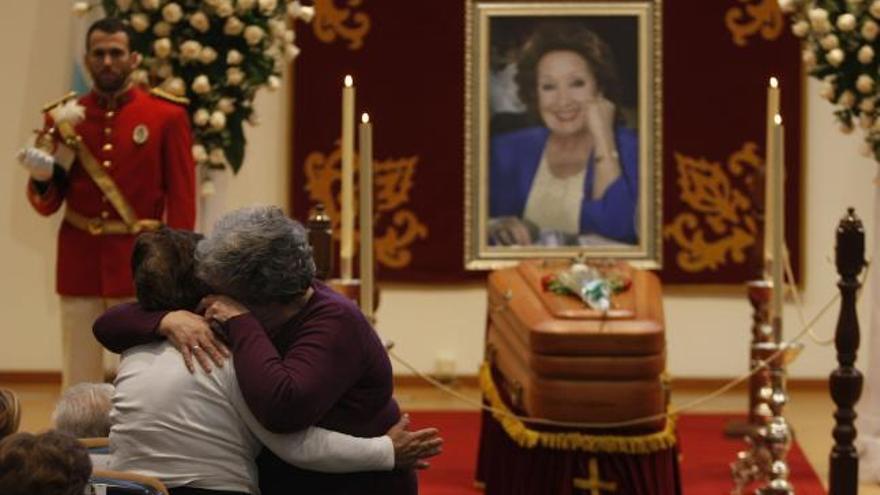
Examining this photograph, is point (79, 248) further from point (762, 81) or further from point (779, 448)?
point (762, 81)

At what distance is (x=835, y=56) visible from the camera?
7324 millimetres

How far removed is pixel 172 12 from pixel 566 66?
2.87 meters

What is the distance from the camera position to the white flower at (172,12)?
298 inches

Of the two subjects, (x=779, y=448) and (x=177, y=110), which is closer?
(x=779, y=448)

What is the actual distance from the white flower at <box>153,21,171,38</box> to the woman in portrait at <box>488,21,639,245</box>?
2.68m

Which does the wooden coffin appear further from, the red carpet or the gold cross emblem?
the red carpet

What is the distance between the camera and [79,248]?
7.19m

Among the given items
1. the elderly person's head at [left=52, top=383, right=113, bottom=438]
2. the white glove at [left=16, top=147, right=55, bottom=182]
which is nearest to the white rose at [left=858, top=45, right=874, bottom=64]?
the white glove at [left=16, top=147, right=55, bottom=182]

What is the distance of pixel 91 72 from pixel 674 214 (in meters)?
3.71

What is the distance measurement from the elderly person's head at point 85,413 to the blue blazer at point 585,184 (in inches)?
219

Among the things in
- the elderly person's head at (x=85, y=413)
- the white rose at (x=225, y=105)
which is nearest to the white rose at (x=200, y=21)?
the white rose at (x=225, y=105)

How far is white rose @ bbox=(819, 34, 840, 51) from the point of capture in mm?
7348

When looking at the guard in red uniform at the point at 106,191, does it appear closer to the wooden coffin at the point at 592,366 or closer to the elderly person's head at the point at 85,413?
the wooden coffin at the point at 592,366

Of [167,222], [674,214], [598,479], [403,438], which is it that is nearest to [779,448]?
[598,479]
